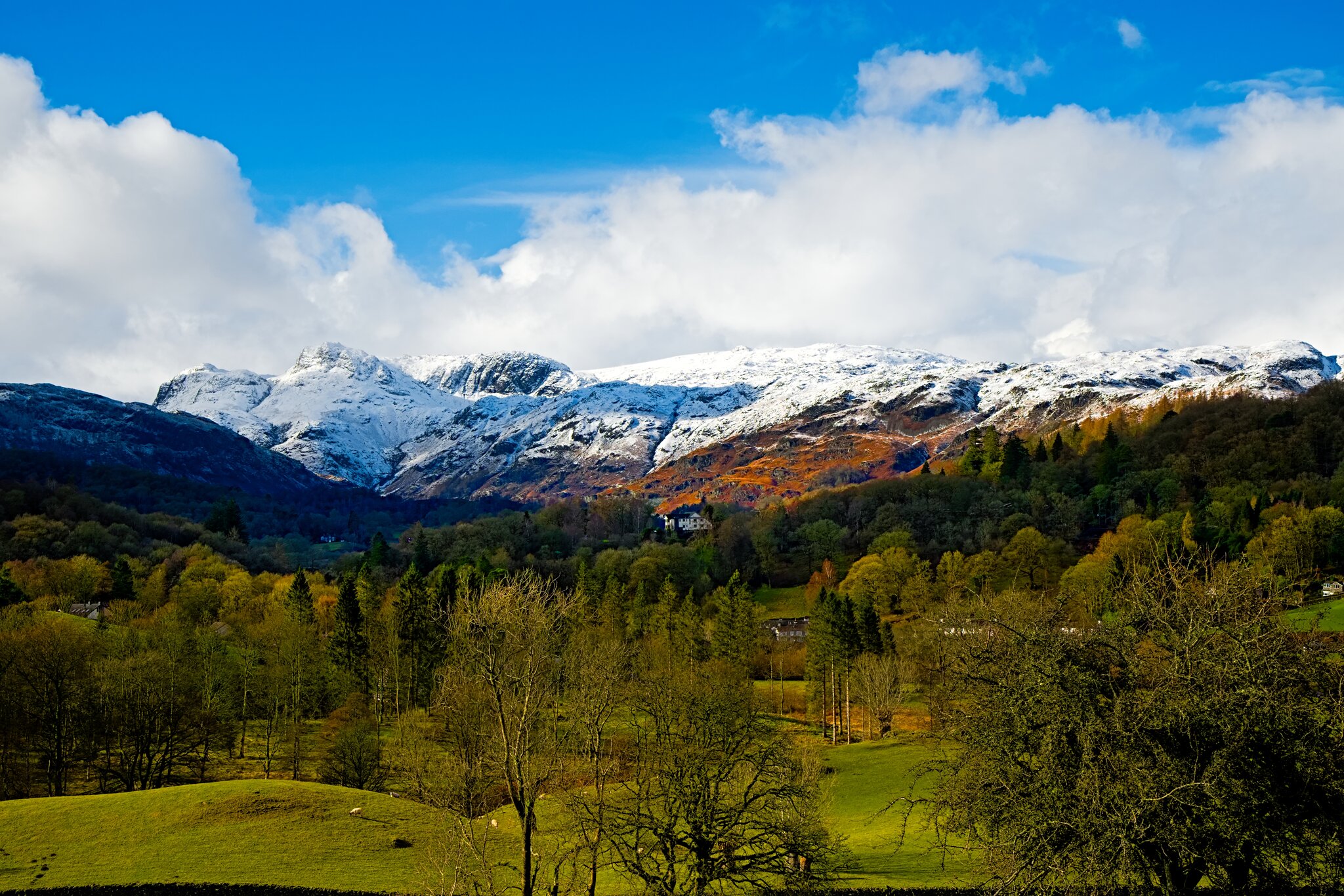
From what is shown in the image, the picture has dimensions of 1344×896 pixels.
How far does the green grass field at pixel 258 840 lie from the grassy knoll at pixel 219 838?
0.22ft

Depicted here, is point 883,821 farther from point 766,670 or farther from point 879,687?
point 766,670

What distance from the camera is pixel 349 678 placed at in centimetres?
8450

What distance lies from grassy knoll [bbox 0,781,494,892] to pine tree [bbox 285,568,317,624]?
49.4 m

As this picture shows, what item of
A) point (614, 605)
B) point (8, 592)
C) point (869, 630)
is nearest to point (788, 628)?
point (614, 605)

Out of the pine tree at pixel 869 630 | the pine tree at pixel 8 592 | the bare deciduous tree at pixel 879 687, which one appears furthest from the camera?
the pine tree at pixel 8 592

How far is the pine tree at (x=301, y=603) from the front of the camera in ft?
316

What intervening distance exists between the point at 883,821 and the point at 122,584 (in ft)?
363

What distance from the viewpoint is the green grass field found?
123 ft

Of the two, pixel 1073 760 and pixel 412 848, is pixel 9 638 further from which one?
pixel 1073 760

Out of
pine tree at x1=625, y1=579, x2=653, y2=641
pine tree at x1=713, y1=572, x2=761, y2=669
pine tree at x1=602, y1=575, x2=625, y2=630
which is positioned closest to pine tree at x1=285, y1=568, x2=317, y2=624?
pine tree at x1=602, y1=575, x2=625, y2=630

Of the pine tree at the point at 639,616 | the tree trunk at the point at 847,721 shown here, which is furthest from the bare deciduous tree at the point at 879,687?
the pine tree at the point at 639,616

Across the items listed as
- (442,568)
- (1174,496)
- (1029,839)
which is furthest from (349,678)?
(1174,496)

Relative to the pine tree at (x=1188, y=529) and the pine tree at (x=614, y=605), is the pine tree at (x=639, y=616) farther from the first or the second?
the pine tree at (x=1188, y=529)

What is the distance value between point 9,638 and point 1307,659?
79648 millimetres
